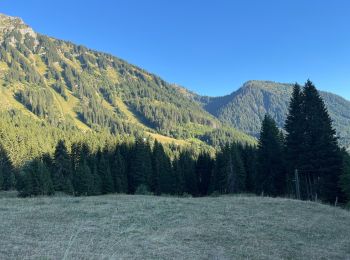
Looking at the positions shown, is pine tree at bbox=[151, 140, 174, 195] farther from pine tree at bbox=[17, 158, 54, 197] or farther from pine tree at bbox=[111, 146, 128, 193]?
pine tree at bbox=[17, 158, 54, 197]

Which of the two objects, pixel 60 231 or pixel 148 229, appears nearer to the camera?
pixel 60 231

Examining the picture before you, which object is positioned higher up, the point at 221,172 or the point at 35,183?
the point at 221,172

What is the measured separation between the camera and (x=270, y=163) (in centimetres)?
6397

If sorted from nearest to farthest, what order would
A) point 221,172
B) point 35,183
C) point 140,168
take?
1. point 35,183
2. point 221,172
3. point 140,168

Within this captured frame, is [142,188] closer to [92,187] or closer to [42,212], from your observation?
[92,187]

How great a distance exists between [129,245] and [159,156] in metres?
77.7

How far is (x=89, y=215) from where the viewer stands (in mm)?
22672

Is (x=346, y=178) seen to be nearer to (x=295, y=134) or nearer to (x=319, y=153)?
(x=319, y=153)

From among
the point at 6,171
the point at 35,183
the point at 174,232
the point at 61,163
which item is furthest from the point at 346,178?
the point at 6,171

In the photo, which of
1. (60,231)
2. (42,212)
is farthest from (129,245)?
(42,212)

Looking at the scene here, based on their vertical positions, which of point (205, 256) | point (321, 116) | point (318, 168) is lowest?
point (205, 256)

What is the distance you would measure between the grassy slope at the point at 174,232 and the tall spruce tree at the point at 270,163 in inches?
1407

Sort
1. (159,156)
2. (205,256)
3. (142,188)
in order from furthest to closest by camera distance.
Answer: (159,156) → (142,188) → (205,256)

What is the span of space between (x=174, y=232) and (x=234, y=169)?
61546 millimetres
